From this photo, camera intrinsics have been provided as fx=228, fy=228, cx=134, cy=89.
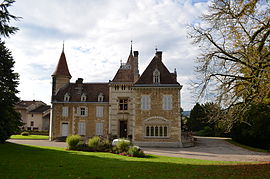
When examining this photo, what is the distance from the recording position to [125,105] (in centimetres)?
3059

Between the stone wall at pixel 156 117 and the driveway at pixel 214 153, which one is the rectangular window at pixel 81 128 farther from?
the stone wall at pixel 156 117

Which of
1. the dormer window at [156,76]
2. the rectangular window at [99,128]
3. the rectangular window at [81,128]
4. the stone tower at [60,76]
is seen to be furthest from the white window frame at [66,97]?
the dormer window at [156,76]

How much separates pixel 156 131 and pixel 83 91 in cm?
1388

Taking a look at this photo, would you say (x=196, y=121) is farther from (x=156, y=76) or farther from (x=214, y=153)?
(x=214, y=153)

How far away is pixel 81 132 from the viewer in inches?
1262

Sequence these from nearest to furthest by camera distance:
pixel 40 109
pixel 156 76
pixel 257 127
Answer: pixel 257 127 → pixel 156 76 → pixel 40 109

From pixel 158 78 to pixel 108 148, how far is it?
10.4m

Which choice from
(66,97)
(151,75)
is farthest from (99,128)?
(151,75)

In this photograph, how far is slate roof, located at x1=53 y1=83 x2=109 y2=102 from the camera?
32969mm

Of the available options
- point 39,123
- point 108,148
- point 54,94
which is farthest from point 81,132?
point 39,123

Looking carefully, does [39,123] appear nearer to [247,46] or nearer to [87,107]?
[87,107]

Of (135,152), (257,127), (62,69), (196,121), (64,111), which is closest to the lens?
(135,152)

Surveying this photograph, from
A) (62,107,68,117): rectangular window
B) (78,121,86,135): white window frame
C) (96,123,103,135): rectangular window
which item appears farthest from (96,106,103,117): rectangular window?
(62,107,68,117): rectangular window

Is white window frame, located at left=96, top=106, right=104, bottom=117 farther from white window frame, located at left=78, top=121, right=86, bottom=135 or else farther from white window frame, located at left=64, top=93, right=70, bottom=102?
white window frame, located at left=64, top=93, right=70, bottom=102
